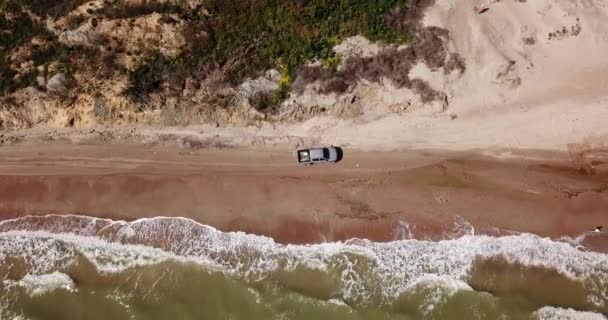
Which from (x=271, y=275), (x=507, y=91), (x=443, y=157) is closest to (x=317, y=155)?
(x=443, y=157)

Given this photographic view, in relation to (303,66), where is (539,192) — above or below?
below

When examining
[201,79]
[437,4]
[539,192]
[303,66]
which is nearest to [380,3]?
[437,4]

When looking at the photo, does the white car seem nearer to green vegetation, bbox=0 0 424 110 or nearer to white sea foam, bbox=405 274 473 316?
green vegetation, bbox=0 0 424 110

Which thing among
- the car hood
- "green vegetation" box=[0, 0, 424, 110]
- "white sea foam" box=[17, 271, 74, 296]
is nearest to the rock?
"green vegetation" box=[0, 0, 424, 110]

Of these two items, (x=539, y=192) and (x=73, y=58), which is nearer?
(x=539, y=192)

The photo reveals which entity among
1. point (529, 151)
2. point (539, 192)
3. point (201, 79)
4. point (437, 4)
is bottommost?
point (539, 192)

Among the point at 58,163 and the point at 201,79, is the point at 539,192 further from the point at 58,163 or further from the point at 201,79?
the point at 58,163
